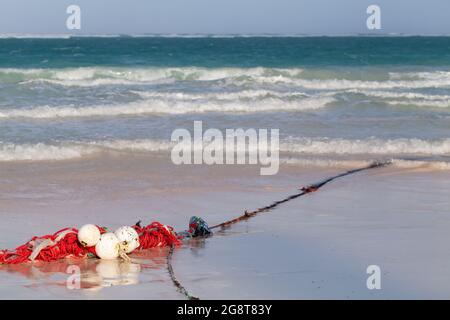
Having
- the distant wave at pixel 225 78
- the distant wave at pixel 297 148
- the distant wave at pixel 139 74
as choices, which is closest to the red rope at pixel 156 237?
the distant wave at pixel 297 148

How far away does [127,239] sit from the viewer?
6.24 metres

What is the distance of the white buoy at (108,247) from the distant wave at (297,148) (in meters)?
5.08

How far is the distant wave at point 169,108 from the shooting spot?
16031 millimetres

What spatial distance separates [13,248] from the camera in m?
6.54

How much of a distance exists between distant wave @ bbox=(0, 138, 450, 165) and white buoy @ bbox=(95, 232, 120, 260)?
5078mm

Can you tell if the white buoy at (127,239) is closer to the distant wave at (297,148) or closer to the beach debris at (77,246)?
the beach debris at (77,246)

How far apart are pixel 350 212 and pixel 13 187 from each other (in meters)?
3.93

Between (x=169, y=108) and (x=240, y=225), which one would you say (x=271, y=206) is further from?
(x=169, y=108)

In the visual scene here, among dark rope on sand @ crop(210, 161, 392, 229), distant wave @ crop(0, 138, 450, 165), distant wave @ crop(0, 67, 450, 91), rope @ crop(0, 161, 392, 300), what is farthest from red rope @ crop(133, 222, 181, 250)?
distant wave @ crop(0, 67, 450, 91)

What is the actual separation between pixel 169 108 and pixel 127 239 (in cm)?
1115

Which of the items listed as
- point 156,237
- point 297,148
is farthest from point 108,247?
point 297,148

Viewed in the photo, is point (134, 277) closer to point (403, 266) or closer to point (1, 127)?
point (403, 266)

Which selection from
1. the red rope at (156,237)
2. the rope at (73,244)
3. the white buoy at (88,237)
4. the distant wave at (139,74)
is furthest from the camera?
the distant wave at (139,74)
